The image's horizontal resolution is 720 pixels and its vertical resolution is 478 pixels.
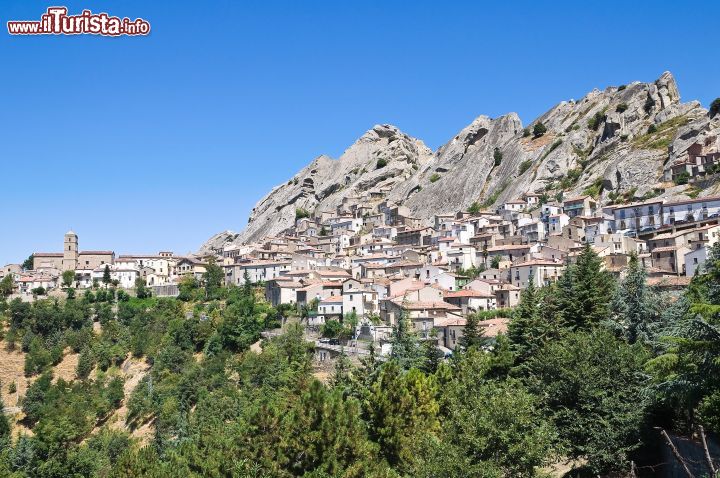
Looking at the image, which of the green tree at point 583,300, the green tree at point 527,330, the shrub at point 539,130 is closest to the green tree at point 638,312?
the green tree at point 583,300

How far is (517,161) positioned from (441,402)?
290 feet

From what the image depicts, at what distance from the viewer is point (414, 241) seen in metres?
A: 93.2

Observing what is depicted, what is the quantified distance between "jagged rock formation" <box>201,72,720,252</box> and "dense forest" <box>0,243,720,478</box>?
163 ft

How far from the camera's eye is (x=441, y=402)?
29.8 metres

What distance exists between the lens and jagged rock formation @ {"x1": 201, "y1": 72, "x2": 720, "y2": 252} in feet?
291

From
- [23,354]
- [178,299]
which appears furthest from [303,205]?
[23,354]

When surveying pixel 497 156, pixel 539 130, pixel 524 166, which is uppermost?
pixel 539 130

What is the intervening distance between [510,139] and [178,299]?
221 ft

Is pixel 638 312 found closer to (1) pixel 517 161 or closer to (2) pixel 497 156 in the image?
(1) pixel 517 161

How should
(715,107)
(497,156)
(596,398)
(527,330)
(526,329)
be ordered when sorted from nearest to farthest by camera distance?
(596,398), (527,330), (526,329), (715,107), (497,156)

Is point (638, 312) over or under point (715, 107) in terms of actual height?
under

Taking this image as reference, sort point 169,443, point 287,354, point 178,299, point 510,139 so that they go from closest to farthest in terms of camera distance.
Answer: point 169,443
point 287,354
point 178,299
point 510,139

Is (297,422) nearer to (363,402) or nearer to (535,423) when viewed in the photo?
(363,402)

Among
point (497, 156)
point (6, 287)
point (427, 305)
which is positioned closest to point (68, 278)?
point (6, 287)
